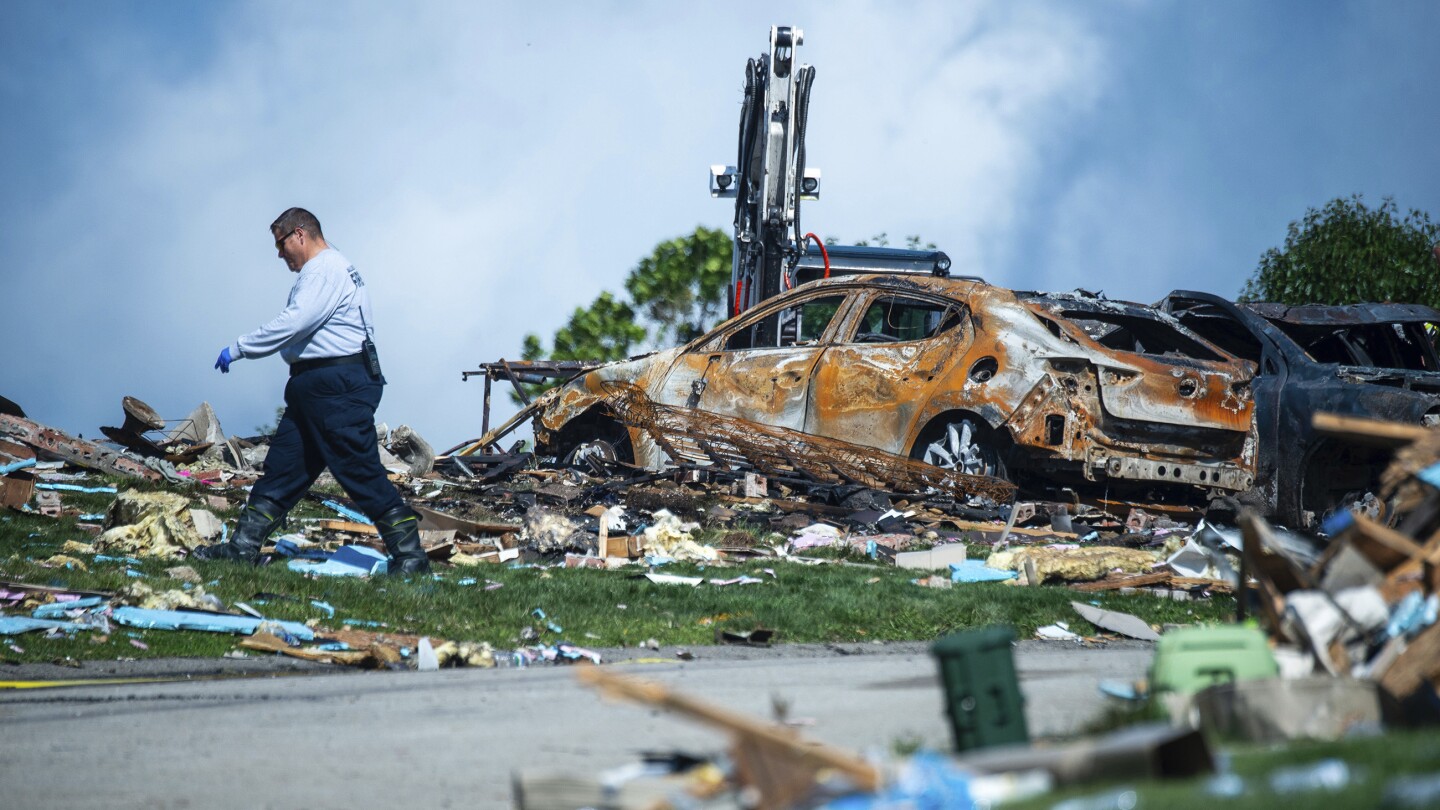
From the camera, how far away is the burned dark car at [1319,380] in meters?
9.01

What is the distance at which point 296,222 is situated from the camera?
7.62m

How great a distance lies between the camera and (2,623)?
555cm

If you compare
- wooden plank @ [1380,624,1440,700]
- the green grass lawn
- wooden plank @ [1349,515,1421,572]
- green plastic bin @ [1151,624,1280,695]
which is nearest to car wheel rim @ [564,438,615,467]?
the green grass lawn

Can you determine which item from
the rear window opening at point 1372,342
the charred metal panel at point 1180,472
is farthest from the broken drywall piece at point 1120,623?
the rear window opening at point 1372,342

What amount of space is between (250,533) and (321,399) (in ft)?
2.86

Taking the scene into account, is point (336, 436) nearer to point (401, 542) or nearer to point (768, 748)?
point (401, 542)

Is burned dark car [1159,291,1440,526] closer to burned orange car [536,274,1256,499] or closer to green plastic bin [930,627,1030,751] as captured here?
burned orange car [536,274,1256,499]

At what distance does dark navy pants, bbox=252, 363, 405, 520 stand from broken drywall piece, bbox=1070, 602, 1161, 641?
11.7 ft

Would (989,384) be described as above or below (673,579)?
above

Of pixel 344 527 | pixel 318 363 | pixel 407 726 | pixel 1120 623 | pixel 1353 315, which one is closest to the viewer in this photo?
pixel 407 726

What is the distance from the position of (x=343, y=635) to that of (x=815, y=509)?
5.08 metres

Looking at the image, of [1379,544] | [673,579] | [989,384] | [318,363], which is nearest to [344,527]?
[318,363]

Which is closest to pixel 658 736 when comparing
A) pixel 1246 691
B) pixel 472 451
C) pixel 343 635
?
pixel 1246 691

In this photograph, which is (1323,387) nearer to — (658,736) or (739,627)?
(739,627)
